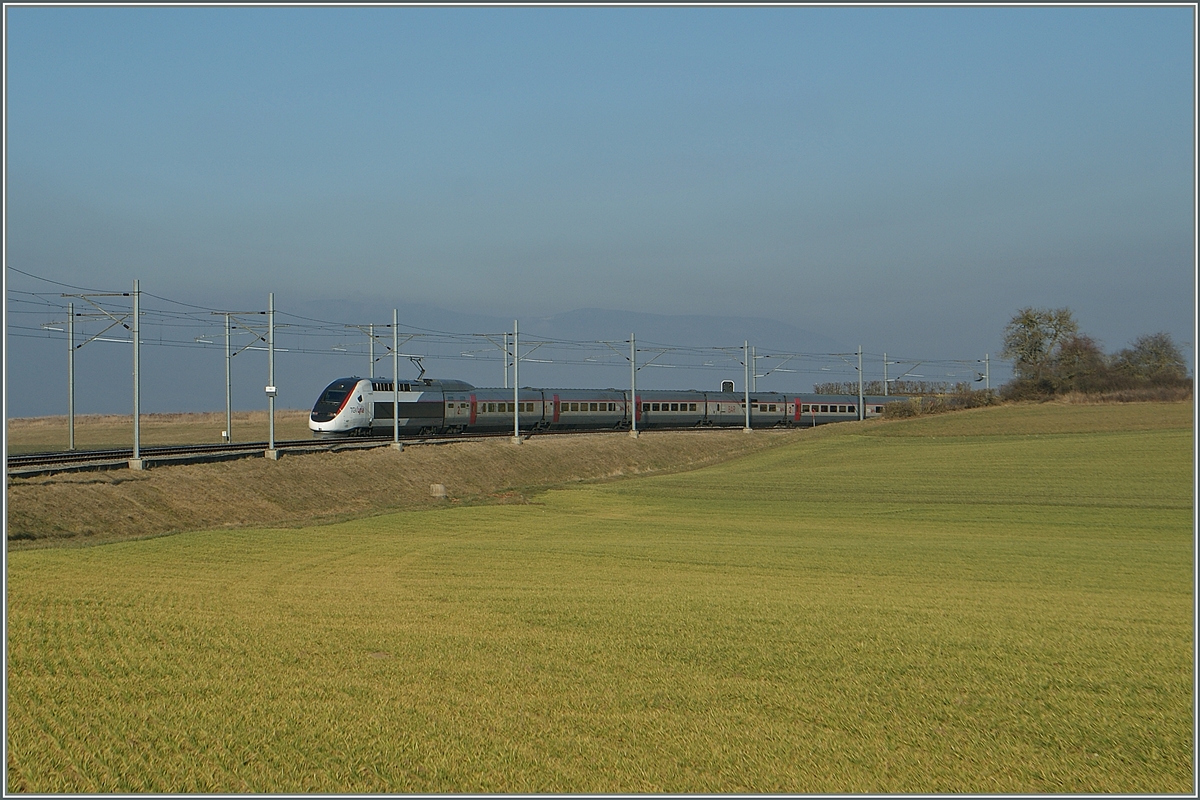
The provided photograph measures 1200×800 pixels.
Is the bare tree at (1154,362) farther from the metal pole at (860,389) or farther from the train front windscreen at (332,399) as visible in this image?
the train front windscreen at (332,399)

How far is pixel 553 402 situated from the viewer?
73.6 m

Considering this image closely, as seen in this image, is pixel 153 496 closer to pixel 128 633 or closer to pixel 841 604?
pixel 128 633

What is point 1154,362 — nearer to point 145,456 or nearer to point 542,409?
point 542,409

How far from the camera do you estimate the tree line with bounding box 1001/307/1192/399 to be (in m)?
80.4

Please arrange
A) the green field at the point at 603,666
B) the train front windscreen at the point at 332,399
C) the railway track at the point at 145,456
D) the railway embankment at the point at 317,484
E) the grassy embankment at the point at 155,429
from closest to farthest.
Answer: the green field at the point at 603,666 < the railway embankment at the point at 317,484 < the railway track at the point at 145,456 < the train front windscreen at the point at 332,399 < the grassy embankment at the point at 155,429

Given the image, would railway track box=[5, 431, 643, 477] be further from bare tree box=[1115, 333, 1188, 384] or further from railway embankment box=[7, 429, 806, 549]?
bare tree box=[1115, 333, 1188, 384]

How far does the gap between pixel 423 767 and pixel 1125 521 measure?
1075 inches

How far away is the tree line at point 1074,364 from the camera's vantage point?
264 feet

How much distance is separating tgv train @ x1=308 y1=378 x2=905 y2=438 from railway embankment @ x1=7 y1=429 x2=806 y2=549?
484 centimetres

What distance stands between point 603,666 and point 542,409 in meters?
61.0

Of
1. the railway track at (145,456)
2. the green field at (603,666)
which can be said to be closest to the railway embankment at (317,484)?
the railway track at (145,456)

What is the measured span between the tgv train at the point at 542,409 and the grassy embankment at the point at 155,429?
9954 mm

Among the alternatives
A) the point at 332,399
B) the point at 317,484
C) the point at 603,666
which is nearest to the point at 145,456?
the point at 317,484

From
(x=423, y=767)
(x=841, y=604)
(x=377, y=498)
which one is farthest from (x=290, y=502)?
(x=423, y=767)
